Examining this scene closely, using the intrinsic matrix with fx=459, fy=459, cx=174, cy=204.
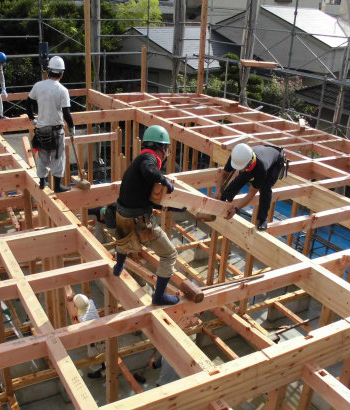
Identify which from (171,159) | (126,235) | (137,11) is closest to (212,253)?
(171,159)

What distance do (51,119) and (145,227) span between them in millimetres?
2495

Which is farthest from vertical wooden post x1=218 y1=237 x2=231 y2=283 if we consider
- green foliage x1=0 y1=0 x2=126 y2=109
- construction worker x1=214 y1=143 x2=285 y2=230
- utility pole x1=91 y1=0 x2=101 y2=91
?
green foliage x1=0 y1=0 x2=126 y2=109

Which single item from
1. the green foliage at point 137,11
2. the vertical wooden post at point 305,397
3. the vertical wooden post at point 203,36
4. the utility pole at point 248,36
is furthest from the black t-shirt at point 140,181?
the green foliage at point 137,11

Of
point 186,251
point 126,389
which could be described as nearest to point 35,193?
point 126,389

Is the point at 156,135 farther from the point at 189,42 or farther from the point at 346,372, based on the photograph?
the point at 189,42

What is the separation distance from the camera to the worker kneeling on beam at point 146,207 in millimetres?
3578

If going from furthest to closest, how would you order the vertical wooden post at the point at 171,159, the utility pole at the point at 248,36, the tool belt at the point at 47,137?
the utility pole at the point at 248,36 < the vertical wooden post at the point at 171,159 < the tool belt at the point at 47,137

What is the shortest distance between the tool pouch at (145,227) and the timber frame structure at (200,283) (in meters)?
0.20

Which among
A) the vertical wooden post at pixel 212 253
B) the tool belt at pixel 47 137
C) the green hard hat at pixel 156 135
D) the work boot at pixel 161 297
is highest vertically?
the green hard hat at pixel 156 135

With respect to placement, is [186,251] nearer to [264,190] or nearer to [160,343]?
[264,190]

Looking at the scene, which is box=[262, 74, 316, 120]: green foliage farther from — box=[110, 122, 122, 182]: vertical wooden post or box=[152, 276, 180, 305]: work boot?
box=[152, 276, 180, 305]: work boot

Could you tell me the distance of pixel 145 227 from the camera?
3729 mm

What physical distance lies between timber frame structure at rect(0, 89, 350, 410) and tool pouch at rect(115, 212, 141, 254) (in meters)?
0.31

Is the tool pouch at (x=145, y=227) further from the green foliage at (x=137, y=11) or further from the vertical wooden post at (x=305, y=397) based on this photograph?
the green foliage at (x=137, y=11)
